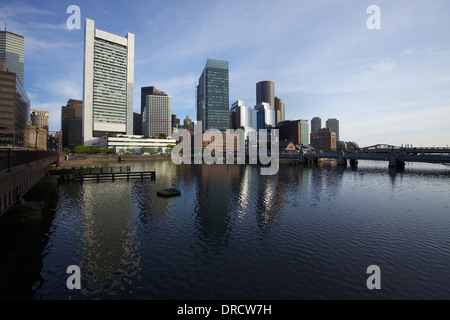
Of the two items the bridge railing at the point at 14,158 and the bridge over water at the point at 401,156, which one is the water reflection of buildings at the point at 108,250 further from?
the bridge over water at the point at 401,156

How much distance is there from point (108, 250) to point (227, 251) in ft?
32.5

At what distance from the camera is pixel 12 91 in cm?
15650

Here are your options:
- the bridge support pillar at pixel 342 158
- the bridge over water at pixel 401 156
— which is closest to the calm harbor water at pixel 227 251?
the bridge over water at pixel 401 156

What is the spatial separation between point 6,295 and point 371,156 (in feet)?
416

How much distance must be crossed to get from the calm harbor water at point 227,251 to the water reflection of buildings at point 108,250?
0.28 ft

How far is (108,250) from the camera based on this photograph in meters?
18.6

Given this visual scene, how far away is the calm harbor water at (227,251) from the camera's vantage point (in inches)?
527

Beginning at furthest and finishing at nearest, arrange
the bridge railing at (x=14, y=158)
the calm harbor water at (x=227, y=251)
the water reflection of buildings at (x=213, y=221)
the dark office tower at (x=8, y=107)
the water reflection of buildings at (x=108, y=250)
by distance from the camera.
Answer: the dark office tower at (x=8, y=107) → the bridge railing at (x=14, y=158) → the water reflection of buildings at (x=213, y=221) → the water reflection of buildings at (x=108, y=250) → the calm harbor water at (x=227, y=251)

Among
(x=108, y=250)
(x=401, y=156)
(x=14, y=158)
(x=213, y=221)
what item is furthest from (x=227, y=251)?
(x=401, y=156)

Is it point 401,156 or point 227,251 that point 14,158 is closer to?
point 227,251

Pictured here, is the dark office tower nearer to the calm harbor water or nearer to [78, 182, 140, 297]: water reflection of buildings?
the calm harbor water
